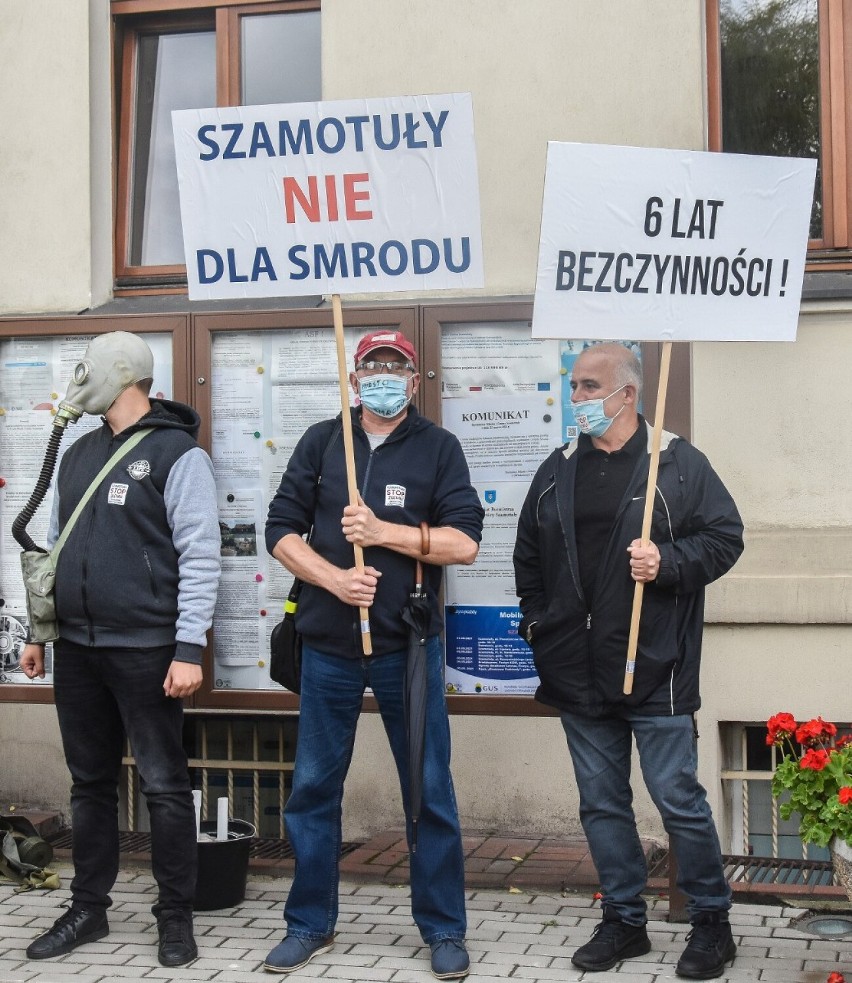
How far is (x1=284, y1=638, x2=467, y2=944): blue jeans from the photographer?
497 cm

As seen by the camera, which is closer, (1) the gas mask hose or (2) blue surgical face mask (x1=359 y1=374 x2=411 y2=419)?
(2) blue surgical face mask (x1=359 y1=374 x2=411 y2=419)

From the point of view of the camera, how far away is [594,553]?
495cm

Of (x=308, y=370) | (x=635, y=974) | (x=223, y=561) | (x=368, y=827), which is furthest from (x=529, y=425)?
(x=635, y=974)

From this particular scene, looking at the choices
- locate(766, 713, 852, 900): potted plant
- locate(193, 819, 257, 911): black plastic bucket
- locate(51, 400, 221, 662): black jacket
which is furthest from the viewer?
locate(193, 819, 257, 911): black plastic bucket

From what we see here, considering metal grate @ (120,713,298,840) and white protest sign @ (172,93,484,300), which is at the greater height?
white protest sign @ (172,93,484,300)

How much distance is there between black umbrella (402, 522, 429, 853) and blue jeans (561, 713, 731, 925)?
1.80 feet

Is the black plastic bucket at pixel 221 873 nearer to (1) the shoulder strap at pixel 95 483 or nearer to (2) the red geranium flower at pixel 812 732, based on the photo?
(1) the shoulder strap at pixel 95 483

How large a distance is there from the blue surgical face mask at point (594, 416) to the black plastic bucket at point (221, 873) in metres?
2.24

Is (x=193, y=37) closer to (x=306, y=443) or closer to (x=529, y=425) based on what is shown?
(x=529, y=425)

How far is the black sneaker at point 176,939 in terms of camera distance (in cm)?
504

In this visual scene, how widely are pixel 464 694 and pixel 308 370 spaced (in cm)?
168

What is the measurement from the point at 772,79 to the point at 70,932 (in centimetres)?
479

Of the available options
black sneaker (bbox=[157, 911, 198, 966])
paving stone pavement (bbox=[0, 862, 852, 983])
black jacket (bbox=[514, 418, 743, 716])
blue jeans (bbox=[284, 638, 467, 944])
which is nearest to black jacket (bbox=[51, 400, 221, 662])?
blue jeans (bbox=[284, 638, 467, 944])

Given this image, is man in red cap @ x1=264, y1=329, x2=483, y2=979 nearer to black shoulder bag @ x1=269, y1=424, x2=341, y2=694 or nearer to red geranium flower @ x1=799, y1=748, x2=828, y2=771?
black shoulder bag @ x1=269, y1=424, x2=341, y2=694
